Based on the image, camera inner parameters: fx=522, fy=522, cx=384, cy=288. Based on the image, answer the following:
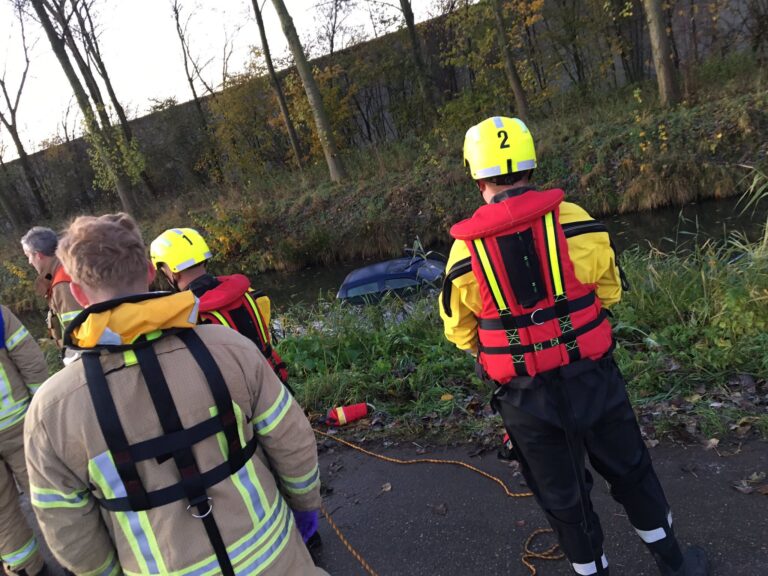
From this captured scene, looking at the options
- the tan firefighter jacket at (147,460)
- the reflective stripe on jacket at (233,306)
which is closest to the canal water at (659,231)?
the reflective stripe on jacket at (233,306)

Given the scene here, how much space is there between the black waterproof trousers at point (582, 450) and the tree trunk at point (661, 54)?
45.8ft

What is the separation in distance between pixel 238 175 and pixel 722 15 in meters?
19.6

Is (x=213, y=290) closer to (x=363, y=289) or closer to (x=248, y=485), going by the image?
(x=248, y=485)

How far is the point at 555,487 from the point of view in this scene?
2.28 meters

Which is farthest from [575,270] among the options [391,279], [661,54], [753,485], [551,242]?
[661,54]

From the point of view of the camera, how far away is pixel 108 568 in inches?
66.5

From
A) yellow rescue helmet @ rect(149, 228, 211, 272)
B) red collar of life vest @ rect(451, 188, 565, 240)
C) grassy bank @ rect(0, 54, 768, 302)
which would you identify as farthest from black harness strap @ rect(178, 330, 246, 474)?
grassy bank @ rect(0, 54, 768, 302)

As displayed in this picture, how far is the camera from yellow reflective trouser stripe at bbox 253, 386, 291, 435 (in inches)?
69.6

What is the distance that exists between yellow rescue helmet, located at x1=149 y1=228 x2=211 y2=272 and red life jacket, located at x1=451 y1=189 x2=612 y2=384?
181cm

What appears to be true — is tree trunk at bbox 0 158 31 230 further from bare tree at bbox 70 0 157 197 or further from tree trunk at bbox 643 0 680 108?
tree trunk at bbox 643 0 680 108

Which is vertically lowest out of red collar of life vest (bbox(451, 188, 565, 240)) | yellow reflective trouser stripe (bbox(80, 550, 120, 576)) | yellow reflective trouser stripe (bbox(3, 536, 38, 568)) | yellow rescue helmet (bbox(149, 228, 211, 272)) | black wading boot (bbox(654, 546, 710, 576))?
black wading boot (bbox(654, 546, 710, 576))

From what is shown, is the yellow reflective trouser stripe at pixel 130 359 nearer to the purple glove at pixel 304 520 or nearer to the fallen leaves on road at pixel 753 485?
the purple glove at pixel 304 520

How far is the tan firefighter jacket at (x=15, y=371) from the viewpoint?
10.3 feet

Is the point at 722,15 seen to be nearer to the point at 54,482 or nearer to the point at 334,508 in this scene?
the point at 334,508
